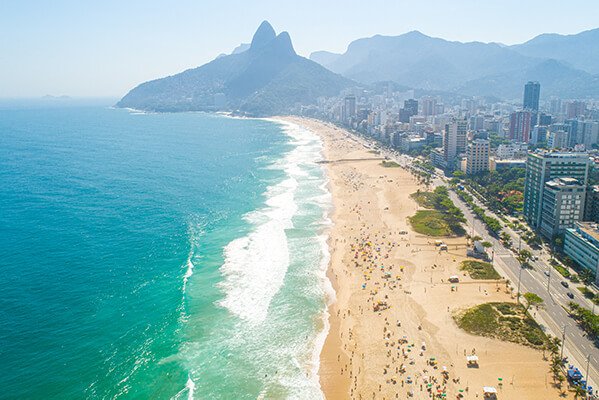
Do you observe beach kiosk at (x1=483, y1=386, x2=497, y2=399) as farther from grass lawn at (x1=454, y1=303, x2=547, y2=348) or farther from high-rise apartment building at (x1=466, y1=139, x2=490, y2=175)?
high-rise apartment building at (x1=466, y1=139, x2=490, y2=175)

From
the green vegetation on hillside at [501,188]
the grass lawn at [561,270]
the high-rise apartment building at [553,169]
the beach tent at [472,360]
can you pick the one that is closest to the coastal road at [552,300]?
the grass lawn at [561,270]

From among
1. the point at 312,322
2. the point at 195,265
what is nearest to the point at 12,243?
the point at 195,265

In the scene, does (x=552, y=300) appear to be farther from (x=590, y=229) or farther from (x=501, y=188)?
(x=501, y=188)

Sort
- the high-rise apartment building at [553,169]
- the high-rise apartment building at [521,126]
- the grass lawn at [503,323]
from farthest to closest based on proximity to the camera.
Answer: the high-rise apartment building at [521,126] → the high-rise apartment building at [553,169] → the grass lawn at [503,323]

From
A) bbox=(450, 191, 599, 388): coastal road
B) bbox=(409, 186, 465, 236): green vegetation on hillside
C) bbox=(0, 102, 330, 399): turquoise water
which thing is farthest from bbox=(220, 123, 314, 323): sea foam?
bbox=(450, 191, 599, 388): coastal road

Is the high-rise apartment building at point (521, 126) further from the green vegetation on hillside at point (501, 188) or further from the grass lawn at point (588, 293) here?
the grass lawn at point (588, 293)

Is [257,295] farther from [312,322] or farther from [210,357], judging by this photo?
[210,357]
